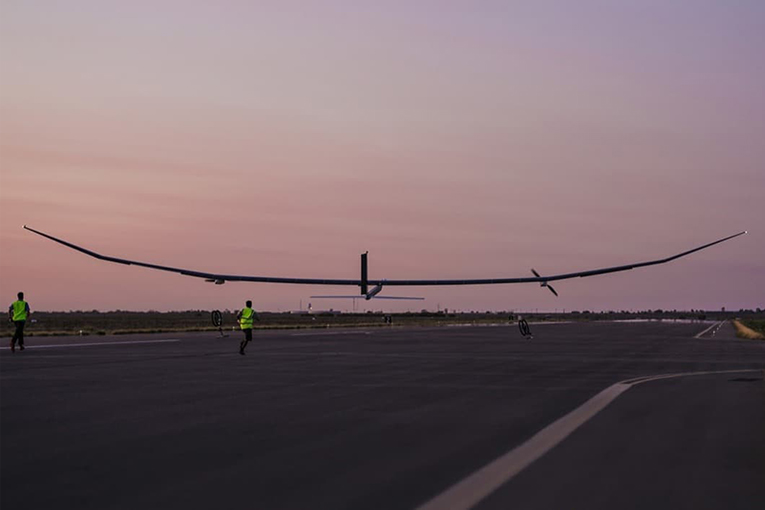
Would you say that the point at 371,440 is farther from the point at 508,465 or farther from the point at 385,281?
the point at 385,281

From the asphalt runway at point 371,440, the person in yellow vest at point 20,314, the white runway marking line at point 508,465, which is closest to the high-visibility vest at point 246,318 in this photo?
the person in yellow vest at point 20,314

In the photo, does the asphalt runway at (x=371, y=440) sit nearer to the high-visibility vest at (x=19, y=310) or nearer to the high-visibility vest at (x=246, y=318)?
the high-visibility vest at (x=246, y=318)

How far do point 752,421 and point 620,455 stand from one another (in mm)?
4217

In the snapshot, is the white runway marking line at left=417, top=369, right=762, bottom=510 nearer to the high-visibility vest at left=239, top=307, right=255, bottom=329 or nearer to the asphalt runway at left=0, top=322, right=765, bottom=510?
the asphalt runway at left=0, top=322, right=765, bottom=510

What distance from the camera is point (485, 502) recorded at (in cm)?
754

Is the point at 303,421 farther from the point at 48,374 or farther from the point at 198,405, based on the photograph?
the point at 48,374

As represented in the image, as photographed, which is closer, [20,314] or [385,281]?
[20,314]

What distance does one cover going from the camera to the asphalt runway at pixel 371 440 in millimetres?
7871

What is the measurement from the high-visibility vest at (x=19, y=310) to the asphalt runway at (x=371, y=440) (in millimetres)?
10545

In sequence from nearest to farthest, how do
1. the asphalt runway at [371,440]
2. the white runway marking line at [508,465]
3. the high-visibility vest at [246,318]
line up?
the white runway marking line at [508,465] → the asphalt runway at [371,440] → the high-visibility vest at [246,318]

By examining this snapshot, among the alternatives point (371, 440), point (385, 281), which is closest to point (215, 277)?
point (385, 281)

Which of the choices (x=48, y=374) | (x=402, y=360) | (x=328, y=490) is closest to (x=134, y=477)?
(x=328, y=490)

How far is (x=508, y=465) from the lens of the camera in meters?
9.39

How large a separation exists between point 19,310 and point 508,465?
1079 inches
